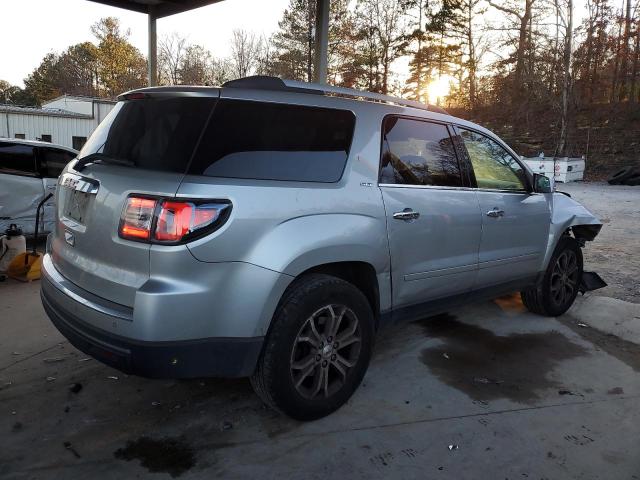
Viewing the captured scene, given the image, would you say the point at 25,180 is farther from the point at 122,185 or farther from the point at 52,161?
the point at 122,185

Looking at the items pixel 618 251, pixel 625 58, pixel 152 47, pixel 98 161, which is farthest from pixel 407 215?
pixel 625 58

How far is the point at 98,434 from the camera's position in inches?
109

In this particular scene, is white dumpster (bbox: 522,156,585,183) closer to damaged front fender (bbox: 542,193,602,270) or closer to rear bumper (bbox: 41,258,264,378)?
damaged front fender (bbox: 542,193,602,270)

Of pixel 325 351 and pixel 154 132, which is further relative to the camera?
pixel 325 351

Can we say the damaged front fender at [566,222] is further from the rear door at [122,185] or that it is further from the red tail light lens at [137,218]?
the red tail light lens at [137,218]

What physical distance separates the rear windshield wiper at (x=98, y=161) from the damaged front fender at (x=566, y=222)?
12.0 feet

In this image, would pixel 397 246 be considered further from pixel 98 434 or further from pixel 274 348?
pixel 98 434

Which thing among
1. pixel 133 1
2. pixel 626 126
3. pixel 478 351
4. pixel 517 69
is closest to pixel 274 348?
pixel 478 351

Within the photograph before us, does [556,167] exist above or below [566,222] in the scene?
above

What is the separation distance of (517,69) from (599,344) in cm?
3766

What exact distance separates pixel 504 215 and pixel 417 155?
3.49 ft

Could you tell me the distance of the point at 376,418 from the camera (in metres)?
3.01

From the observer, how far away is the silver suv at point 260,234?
91.3 inches

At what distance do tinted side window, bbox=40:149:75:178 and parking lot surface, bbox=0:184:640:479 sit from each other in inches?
143
